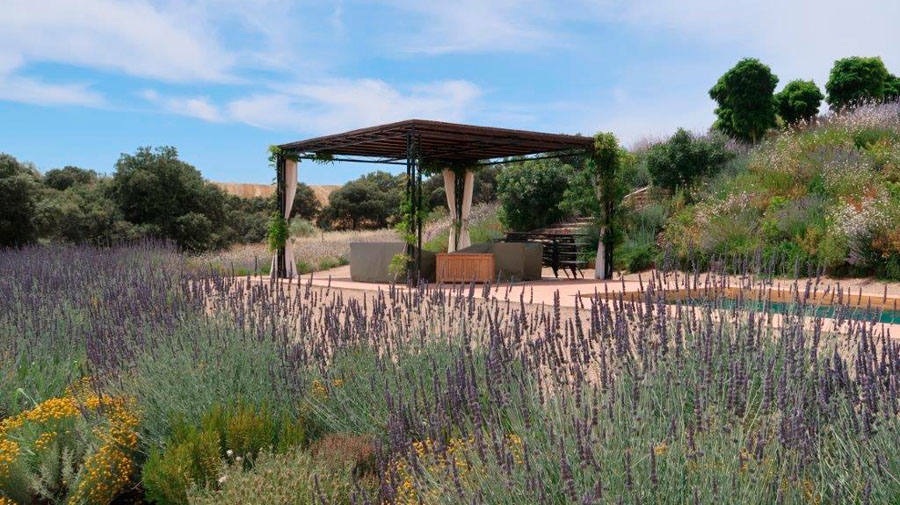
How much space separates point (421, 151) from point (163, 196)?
386 inches

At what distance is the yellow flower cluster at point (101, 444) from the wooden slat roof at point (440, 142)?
24.1ft

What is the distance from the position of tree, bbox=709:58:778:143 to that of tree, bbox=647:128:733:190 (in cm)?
366

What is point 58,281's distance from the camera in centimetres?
603

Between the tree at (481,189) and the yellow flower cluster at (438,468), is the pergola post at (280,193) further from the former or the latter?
the tree at (481,189)

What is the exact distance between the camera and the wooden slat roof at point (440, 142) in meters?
10.5

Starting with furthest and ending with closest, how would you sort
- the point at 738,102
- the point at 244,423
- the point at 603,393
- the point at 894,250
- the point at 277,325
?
the point at 738,102 → the point at 894,250 → the point at 277,325 → the point at 244,423 → the point at 603,393

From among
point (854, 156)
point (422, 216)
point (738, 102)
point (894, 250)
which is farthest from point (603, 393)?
→ point (738, 102)

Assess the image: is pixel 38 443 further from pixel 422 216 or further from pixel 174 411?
pixel 422 216

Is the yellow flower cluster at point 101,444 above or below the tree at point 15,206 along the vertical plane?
below

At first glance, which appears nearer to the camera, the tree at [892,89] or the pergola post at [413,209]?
the pergola post at [413,209]

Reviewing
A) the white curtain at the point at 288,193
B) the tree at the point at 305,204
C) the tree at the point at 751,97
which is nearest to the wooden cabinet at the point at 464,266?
the white curtain at the point at 288,193

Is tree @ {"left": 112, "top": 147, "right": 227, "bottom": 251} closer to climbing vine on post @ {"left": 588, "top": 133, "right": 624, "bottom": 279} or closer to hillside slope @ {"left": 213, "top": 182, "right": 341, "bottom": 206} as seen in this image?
climbing vine on post @ {"left": 588, "top": 133, "right": 624, "bottom": 279}

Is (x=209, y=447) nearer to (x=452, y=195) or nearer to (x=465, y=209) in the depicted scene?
(x=465, y=209)

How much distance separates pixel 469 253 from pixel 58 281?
629cm
